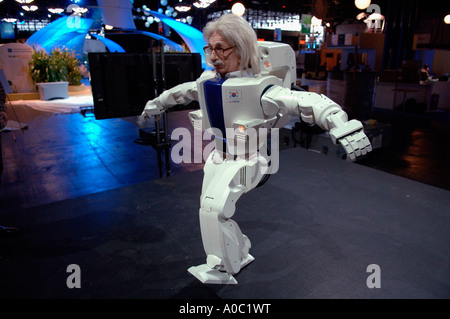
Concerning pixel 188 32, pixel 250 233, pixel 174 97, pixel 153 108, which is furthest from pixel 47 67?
pixel 250 233

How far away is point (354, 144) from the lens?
155 cm

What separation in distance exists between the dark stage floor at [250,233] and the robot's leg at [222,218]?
131 mm

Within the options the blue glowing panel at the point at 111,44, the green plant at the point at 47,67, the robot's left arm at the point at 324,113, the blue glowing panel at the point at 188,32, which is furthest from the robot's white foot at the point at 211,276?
the blue glowing panel at the point at 111,44

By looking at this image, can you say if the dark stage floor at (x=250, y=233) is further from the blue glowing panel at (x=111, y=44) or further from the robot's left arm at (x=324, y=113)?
the blue glowing panel at (x=111, y=44)

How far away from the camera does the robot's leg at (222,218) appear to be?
1.82 metres

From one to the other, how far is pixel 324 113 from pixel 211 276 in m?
1.17

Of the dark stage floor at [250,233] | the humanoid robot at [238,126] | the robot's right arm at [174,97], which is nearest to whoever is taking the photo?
the humanoid robot at [238,126]

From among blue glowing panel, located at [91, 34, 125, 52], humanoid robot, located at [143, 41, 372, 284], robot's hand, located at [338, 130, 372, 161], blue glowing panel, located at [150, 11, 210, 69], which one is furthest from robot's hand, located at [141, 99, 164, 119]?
blue glowing panel, located at [91, 34, 125, 52]

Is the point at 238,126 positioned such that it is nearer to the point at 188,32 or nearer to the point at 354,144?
the point at 354,144

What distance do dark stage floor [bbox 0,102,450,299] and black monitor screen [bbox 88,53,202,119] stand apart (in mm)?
892

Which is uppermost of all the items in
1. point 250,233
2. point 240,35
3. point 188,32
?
point 188,32

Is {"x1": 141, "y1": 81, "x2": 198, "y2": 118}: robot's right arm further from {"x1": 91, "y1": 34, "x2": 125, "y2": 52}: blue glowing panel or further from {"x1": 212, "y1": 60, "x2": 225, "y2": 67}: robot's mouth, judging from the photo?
{"x1": 91, "y1": 34, "x2": 125, "y2": 52}: blue glowing panel

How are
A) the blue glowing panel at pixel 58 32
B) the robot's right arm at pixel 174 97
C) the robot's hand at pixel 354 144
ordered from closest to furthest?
the robot's hand at pixel 354 144 < the robot's right arm at pixel 174 97 < the blue glowing panel at pixel 58 32

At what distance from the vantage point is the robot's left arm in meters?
1.55
